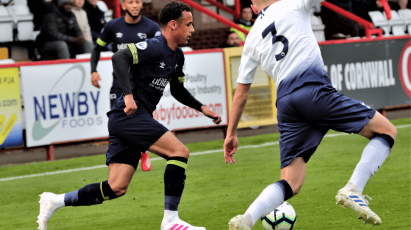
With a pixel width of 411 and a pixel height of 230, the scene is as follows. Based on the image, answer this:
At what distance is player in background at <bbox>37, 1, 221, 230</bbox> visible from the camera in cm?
476

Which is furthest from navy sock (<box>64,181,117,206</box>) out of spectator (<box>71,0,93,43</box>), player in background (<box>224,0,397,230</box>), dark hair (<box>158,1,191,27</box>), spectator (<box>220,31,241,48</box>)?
spectator (<box>220,31,241,48</box>)

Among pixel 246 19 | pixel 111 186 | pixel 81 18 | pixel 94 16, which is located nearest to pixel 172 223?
pixel 111 186

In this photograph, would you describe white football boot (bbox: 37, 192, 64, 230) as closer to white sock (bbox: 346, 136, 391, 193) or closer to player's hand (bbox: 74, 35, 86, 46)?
white sock (bbox: 346, 136, 391, 193)

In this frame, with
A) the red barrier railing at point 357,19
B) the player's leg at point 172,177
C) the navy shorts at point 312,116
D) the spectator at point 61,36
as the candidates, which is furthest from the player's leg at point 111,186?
the red barrier railing at point 357,19

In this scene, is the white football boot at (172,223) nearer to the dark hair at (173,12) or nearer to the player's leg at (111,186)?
the player's leg at (111,186)

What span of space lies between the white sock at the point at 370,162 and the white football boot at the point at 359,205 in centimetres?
11

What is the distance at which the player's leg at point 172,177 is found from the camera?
4734mm

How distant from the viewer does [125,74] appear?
4.62 m

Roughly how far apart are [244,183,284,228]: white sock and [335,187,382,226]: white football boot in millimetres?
392

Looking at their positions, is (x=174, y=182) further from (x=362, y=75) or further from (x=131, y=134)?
(x=362, y=75)

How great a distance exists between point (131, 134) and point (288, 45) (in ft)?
5.06

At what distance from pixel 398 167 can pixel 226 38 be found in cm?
619

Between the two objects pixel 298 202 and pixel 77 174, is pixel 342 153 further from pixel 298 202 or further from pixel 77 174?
pixel 77 174

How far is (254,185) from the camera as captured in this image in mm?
7004
